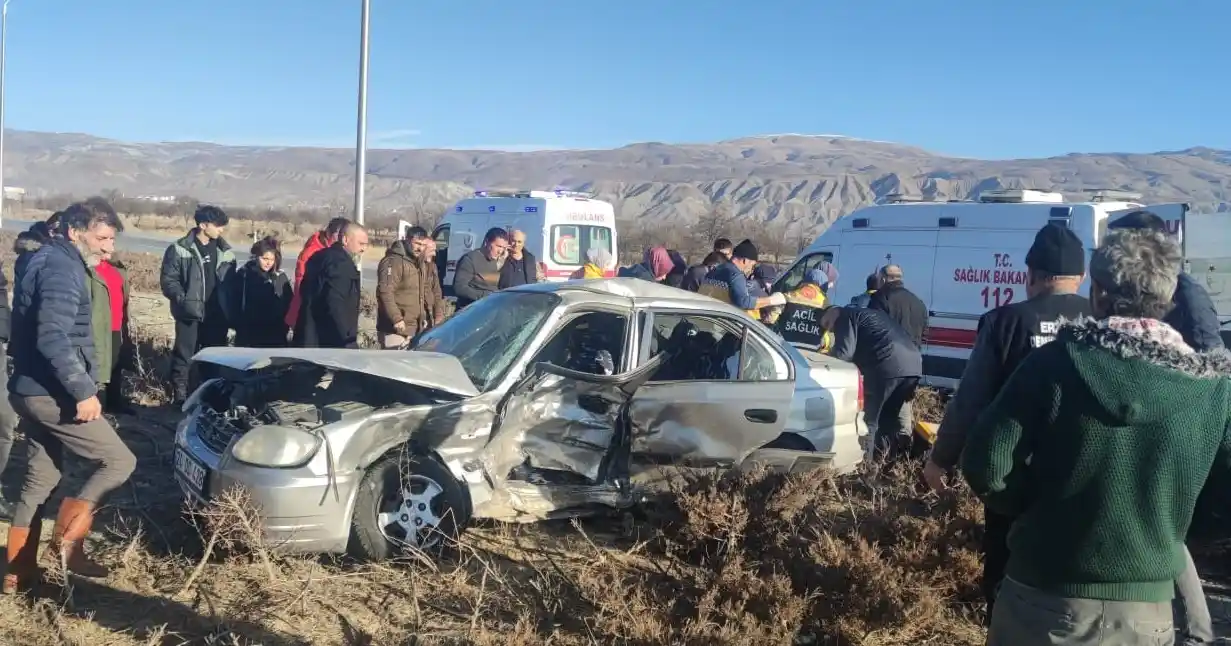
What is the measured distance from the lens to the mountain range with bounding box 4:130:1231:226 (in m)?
124

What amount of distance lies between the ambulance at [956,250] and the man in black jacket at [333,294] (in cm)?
527

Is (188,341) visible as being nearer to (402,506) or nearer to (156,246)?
(402,506)

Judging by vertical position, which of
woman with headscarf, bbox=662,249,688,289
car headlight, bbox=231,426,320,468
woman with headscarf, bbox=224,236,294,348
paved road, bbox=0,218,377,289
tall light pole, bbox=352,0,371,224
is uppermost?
tall light pole, bbox=352,0,371,224

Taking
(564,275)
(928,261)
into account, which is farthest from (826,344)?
(564,275)

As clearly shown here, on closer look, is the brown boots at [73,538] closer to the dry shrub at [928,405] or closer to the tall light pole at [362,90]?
the dry shrub at [928,405]

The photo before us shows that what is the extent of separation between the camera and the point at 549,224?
51.2ft

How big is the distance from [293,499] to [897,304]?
4.83m

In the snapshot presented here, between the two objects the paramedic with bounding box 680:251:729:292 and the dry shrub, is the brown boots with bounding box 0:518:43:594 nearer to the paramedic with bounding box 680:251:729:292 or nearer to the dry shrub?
the paramedic with bounding box 680:251:729:292

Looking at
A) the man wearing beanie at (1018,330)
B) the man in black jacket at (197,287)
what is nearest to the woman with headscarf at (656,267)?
the man in black jacket at (197,287)

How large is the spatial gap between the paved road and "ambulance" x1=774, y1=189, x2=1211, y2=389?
609 inches

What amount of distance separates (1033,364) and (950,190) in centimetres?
12741

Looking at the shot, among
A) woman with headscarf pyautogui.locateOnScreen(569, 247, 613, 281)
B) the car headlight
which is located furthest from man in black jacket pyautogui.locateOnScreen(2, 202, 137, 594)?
woman with headscarf pyautogui.locateOnScreen(569, 247, 613, 281)

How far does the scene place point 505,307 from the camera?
19.2 feet

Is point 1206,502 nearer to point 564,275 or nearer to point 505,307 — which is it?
point 505,307
